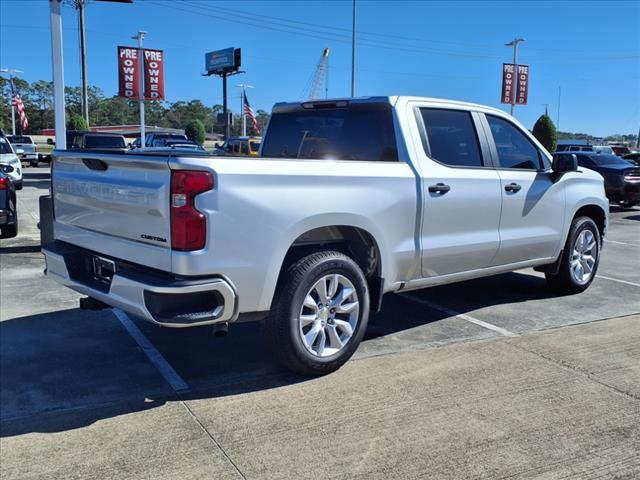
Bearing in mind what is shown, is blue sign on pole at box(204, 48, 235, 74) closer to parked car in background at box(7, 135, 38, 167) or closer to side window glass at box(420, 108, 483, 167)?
parked car in background at box(7, 135, 38, 167)

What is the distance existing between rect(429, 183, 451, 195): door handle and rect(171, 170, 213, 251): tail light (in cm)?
199

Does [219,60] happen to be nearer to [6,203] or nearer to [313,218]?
[6,203]

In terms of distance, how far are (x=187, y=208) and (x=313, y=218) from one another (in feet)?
2.96

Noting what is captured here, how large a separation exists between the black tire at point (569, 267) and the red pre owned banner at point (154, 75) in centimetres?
2030

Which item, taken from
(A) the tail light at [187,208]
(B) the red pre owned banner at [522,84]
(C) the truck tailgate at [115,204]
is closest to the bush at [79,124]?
(B) the red pre owned banner at [522,84]

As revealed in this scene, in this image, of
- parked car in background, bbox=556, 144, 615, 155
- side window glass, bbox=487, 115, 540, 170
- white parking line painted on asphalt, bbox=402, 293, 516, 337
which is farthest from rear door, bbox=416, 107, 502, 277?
parked car in background, bbox=556, 144, 615, 155

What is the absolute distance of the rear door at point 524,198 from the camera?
221 inches

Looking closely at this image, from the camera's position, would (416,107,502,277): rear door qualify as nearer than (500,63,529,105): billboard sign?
Yes

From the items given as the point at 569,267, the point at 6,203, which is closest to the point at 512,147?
the point at 569,267

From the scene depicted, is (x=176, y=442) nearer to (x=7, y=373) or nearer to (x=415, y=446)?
(x=415, y=446)

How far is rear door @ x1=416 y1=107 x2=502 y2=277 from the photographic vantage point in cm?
490

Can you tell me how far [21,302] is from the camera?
20.2ft

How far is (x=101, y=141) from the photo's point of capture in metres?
22.2

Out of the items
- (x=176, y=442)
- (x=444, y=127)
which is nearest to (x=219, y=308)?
(x=176, y=442)
